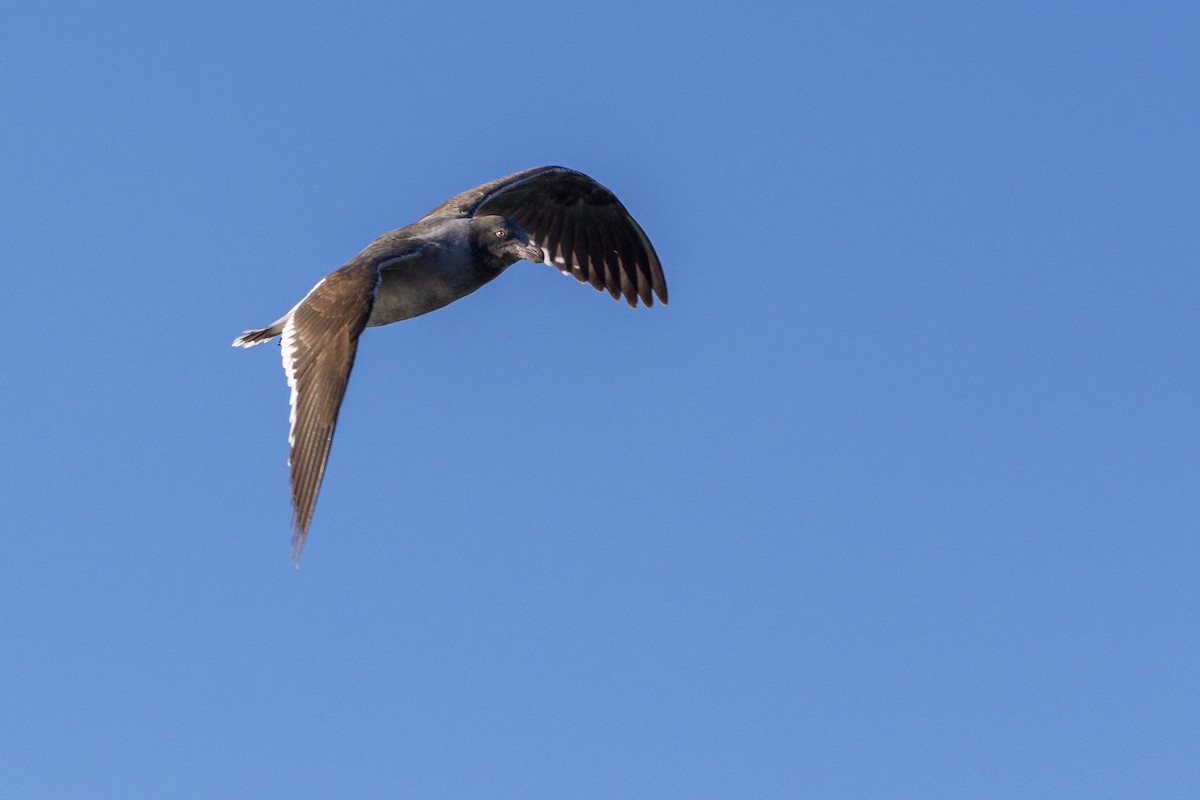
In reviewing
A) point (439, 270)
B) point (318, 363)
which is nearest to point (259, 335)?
point (439, 270)

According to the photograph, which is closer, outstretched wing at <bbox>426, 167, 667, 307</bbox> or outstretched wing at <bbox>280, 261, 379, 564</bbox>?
outstretched wing at <bbox>280, 261, 379, 564</bbox>

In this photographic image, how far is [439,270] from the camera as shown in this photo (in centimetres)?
1831

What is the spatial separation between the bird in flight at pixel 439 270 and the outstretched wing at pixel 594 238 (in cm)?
Result: 1

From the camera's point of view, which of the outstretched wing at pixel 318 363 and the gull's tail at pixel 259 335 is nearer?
the outstretched wing at pixel 318 363

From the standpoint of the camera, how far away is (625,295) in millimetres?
22453

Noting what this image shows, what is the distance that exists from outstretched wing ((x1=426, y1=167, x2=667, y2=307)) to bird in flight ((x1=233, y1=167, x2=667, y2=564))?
0.6 inches

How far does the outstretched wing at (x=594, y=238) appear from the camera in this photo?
22344mm

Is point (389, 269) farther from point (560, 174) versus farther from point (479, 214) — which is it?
point (560, 174)

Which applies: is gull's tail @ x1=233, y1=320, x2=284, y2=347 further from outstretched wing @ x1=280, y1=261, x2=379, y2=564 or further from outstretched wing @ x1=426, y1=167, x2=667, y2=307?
outstretched wing @ x1=426, y1=167, x2=667, y2=307

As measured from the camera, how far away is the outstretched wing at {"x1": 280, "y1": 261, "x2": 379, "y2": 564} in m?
15.4

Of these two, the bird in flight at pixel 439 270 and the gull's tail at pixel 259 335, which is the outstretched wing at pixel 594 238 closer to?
the bird in flight at pixel 439 270

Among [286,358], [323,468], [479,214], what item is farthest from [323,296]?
[479,214]

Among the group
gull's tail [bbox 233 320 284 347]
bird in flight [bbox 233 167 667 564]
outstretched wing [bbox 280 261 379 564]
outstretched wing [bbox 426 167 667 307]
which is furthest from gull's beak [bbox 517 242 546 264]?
outstretched wing [bbox 426 167 667 307]

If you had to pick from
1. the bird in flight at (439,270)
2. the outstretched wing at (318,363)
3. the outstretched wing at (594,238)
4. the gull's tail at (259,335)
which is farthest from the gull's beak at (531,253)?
the outstretched wing at (594,238)
